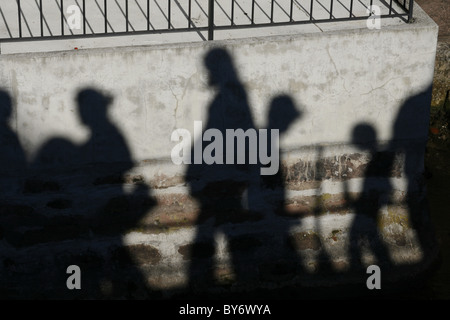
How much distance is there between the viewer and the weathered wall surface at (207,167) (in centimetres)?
646

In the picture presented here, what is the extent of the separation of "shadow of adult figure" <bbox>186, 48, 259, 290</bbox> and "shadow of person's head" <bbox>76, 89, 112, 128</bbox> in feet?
2.26

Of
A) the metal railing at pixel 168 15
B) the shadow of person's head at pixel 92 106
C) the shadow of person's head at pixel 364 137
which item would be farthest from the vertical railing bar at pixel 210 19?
the shadow of person's head at pixel 364 137

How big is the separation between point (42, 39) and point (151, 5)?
42.8 inches

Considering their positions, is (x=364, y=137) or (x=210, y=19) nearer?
(x=210, y=19)

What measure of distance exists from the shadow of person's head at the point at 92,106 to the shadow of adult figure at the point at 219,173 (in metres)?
0.69

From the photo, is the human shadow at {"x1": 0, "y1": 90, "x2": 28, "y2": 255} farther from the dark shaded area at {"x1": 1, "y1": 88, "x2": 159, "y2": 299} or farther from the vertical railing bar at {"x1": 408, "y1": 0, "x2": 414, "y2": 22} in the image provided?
the vertical railing bar at {"x1": 408, "y1": 0, "x2": 414, "y2": 22}

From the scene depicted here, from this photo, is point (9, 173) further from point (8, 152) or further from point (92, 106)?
point (92, 106)

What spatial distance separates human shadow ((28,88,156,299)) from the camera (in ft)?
21.4

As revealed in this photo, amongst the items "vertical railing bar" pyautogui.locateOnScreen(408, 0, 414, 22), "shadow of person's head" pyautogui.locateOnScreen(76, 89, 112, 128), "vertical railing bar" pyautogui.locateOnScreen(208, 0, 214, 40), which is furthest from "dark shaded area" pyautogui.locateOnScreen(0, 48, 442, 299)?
"vertical railing bar" pyautogui.locateOnScreen(408, 0, 414, 22)

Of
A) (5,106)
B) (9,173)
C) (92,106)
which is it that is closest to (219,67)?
(92,106)

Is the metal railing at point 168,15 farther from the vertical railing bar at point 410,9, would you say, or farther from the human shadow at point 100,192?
the human shadow at point 100,192

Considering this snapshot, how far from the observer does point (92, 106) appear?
21.2 ft

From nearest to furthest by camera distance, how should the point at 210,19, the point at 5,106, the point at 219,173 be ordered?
the point at 5,106 < the point at 210,19 < the point at 219,173

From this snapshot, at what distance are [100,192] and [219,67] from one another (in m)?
1.19
